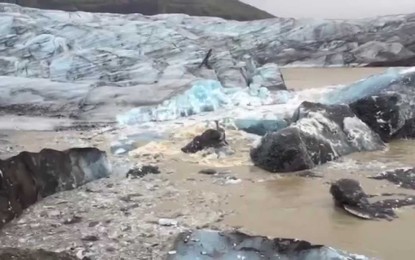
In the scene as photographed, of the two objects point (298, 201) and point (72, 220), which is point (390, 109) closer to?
point (298, 201)

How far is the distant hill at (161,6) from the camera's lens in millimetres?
42281

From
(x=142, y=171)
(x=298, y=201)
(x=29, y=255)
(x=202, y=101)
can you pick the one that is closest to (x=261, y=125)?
(x=202, y=101)

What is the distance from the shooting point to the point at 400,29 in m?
30.3

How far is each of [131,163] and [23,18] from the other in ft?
47.2

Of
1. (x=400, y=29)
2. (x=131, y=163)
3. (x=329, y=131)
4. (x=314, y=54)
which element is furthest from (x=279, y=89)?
(x=400, y=29)

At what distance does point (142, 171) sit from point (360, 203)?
8.77ft

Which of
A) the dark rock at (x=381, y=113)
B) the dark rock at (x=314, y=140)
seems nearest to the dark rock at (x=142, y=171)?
the dark rock at (x=314, y=140)

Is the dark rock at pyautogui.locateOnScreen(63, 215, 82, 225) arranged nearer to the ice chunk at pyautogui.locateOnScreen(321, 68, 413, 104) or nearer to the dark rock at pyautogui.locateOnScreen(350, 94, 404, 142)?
the dark rock at pyautogui.locateOnScreen(350, 94, 404, 142)

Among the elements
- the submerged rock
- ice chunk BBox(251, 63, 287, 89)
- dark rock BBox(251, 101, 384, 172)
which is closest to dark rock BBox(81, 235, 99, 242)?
the submerged rock

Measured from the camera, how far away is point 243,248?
4191 mm

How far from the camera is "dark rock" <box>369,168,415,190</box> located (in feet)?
20.5

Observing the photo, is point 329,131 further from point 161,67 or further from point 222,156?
point 161,67

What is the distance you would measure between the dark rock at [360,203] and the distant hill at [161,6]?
36.4m

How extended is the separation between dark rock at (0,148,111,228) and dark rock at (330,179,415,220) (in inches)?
106
